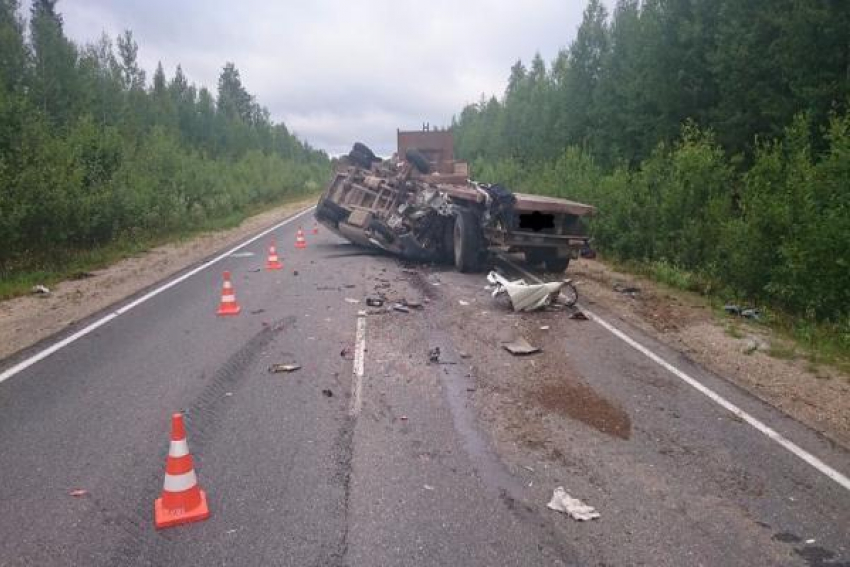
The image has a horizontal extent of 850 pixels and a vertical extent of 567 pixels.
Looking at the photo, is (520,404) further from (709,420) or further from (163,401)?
(163,401)

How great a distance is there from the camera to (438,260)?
15102mm

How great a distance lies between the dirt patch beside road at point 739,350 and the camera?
5918 millimetres

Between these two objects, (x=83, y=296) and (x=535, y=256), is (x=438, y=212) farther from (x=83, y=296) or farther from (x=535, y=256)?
(x=83, y=296)

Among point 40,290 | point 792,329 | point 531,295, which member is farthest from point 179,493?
point 40,290

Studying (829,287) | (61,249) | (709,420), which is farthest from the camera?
(61,249)

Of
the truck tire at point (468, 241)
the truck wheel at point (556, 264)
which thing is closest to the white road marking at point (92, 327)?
the truck tire at point (468, 241)

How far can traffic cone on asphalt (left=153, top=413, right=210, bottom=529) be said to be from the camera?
12.3 feet

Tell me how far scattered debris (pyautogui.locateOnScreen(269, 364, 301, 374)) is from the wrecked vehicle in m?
6.75

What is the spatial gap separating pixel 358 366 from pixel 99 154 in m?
14.9

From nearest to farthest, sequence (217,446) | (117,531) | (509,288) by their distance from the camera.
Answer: (117,531), (217,446), (509,288)

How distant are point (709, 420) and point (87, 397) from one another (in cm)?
533

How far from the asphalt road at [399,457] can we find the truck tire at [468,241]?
5.30m

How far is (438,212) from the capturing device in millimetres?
14172

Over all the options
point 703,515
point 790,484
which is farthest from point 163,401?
point 790,484
